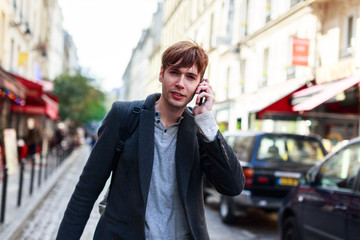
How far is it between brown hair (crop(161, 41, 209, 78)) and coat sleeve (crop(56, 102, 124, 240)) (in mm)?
330

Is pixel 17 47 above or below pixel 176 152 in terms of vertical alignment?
above

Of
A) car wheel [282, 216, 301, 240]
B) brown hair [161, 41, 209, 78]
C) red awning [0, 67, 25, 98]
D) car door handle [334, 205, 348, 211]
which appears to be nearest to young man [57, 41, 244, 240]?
brown hair [161, 41, 209, 78]

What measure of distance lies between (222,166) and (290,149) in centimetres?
628

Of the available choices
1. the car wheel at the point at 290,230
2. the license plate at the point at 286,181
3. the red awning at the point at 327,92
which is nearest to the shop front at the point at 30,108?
the red awning at the point at 327,92

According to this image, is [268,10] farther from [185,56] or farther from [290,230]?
[185,56]

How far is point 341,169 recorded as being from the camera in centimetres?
482

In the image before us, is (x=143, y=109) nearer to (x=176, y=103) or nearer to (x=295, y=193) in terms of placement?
(x=176, y=103)

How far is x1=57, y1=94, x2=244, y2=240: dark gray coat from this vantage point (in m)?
2.04

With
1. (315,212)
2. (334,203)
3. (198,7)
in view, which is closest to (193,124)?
(334,203)

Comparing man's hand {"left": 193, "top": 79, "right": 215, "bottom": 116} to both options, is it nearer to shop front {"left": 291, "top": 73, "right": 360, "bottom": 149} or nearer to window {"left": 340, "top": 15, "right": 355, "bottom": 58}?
shop front {"left": 291, "top": 73, "right": 360, "bottom": 149}

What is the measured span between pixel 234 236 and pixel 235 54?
59.1ft

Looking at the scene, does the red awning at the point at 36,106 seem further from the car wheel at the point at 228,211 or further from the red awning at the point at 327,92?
the car wheel at the point at 228,211

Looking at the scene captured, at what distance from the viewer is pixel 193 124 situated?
2193 millimetres

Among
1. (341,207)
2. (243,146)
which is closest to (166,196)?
(341,207)
